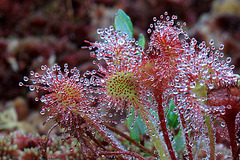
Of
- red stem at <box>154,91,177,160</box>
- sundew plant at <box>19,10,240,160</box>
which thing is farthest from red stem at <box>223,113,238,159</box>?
red stem at <box>154,91,177,160</box>

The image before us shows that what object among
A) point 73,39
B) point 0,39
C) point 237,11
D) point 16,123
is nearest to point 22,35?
point 0,39

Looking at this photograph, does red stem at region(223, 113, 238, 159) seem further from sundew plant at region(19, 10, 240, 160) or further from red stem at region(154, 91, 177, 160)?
red stem at region(154, 91, 177, 160)

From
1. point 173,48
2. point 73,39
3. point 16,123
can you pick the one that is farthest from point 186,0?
point 173,48

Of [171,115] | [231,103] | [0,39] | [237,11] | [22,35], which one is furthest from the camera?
[237,11]

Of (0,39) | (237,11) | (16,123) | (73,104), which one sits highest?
(237,11)

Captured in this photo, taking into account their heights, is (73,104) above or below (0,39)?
below

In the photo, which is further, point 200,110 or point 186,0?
point 186,0

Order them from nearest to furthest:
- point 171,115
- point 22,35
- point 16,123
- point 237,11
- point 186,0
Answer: point 171,115 → point 16,123 → point 22,35 → point 186,0 → point 237,11

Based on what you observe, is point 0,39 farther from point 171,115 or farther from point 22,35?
point 171,115

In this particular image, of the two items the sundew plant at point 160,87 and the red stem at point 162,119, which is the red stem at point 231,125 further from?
the red stem at point 162,119

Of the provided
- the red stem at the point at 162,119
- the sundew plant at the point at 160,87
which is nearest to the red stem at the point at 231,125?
the sundew plant at the point at 160,87
